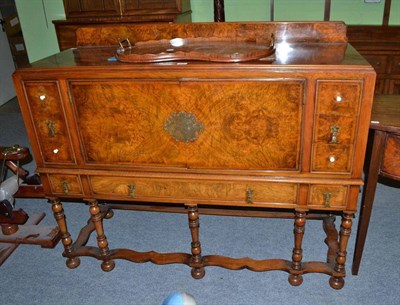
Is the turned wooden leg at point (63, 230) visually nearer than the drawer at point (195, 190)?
No

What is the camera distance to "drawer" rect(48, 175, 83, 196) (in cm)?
232

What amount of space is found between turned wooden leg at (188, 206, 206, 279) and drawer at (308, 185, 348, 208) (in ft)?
2.22

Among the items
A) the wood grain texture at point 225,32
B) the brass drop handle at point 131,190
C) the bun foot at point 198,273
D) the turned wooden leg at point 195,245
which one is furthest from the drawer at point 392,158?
the brass drop handle at point 131,190

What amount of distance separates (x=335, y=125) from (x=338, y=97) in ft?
0.46

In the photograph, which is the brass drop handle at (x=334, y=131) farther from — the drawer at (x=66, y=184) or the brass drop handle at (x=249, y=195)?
the drawer at (x=66, y=184)

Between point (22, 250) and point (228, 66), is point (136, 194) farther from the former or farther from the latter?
point (22, 250)

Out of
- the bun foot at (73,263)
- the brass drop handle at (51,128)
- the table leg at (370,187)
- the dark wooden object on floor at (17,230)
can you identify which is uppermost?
the brass drop handle at (51,128)

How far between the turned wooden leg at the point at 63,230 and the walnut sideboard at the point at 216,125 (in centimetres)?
14

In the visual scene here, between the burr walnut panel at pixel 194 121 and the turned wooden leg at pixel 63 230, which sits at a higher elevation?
the burr walnut panel at pixel 194 121

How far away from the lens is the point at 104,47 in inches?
98.8

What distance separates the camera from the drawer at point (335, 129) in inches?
72.5

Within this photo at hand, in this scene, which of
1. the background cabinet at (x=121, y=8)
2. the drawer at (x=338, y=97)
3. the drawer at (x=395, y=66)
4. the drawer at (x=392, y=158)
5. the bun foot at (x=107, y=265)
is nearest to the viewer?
the drawer at (x=338, y=97)

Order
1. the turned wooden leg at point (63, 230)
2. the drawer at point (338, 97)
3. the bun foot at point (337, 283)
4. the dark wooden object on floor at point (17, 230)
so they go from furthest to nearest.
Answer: the dark wooden object on floor at point (17, 230), the turned wooden leg at point (63, 230), the bun foot at point (337, 283), the drawer at point (338, 97)

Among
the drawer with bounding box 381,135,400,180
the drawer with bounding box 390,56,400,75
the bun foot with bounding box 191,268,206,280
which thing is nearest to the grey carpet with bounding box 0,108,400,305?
the bun foot with bounding box 191,268,206,280
